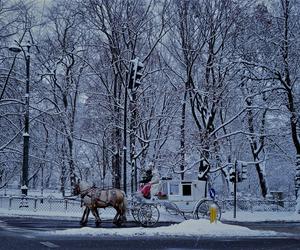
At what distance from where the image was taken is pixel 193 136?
110 ft

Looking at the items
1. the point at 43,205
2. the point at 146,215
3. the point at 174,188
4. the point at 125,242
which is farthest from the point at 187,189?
the point at 43,205

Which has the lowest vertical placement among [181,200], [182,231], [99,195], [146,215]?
[182,231]

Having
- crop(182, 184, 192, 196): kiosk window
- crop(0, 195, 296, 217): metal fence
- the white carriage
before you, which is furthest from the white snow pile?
crop(0, 195, 296, 217): metal fence

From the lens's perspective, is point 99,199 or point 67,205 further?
point 67,205

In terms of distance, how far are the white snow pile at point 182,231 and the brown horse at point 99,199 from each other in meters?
2.48

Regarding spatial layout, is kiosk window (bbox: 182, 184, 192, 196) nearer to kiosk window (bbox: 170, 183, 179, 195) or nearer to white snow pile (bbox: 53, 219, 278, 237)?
kiosk window (bbox: 170, 183, 179, 195)

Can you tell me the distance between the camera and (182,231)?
18.3m

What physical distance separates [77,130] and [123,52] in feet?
34.3

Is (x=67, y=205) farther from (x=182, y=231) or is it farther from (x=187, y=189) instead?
(x=182, y=231)

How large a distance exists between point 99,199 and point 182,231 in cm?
425

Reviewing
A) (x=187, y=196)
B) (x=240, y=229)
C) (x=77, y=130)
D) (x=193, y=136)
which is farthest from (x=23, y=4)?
(x=240, y=229)

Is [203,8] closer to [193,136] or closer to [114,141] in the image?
[193,136]

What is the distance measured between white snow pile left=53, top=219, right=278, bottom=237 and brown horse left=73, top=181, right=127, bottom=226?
8.13 feet

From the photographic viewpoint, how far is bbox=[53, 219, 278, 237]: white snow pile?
1738cm
